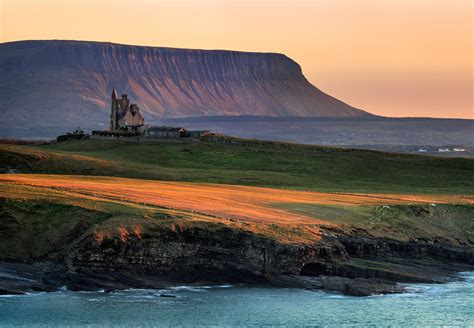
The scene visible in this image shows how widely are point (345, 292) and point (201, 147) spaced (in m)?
77.0

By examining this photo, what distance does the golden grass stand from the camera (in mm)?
87375

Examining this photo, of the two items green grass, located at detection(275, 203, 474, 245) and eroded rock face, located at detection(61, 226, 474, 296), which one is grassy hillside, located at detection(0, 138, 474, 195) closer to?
green grass, located at detection(275, 203, 474, 245)

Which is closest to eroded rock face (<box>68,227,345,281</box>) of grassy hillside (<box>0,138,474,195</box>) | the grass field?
the grass field

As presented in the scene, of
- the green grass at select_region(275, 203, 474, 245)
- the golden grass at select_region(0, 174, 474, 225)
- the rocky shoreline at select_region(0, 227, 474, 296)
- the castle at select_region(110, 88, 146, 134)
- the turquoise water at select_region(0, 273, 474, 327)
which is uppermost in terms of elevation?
the castle at select_region(110, 88, 146, 134)

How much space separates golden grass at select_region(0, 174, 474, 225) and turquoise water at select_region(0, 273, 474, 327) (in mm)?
10856

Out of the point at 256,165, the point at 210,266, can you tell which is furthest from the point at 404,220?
the point at 256,165

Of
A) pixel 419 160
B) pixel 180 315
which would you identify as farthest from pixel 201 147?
pixel 180 315

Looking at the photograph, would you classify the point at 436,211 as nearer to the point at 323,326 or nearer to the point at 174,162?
the point at 323,326

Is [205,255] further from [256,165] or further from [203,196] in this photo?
[256,165]

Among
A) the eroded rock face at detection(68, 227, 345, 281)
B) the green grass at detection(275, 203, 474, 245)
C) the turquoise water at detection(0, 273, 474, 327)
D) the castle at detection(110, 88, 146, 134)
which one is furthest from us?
the castle at detection(110, 88, 146, 134)

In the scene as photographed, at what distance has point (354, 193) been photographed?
116 metres

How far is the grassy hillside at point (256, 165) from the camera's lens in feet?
402

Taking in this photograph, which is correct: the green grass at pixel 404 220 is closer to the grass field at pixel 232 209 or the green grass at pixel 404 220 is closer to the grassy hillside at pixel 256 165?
the grass field at pixel 232 209

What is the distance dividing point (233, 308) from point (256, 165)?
231ft
